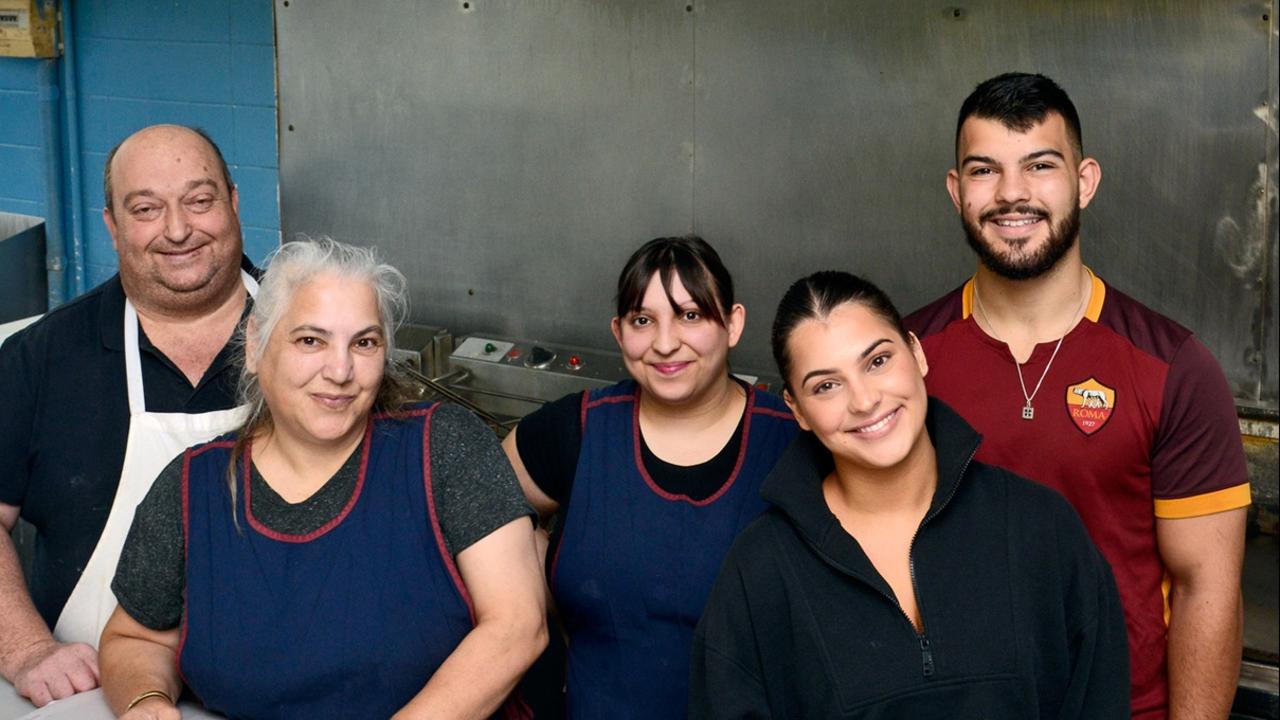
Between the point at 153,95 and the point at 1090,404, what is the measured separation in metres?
3.12

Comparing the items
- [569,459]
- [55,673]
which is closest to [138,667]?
[55,673]

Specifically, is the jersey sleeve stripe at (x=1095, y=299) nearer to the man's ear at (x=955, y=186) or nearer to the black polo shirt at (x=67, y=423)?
the man's ear at (x=955, y=186)

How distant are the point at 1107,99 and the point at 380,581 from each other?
1.76 meters

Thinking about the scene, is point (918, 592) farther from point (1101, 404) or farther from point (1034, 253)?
point (1034, 253)

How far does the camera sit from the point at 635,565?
1.90m

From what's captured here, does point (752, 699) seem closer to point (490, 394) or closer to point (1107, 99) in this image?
point (1107, 99)

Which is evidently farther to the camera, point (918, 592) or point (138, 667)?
point (138, 667)

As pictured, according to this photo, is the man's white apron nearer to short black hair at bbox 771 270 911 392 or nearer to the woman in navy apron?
the woman in navy apron

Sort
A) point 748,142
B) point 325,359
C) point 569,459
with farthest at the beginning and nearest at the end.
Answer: point 748,142, point 569,459, point 325,359

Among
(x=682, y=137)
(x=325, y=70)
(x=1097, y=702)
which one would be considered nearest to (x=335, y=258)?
(x=1097, y=702)

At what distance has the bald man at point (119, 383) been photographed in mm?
2150

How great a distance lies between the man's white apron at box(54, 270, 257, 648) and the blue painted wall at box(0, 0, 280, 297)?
1753mm

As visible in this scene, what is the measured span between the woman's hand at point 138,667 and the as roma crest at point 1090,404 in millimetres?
1266

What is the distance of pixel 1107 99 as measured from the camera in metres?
2.67
